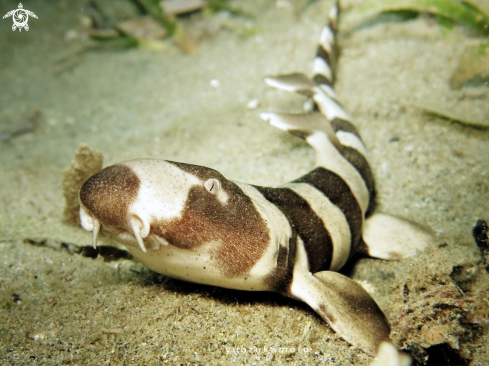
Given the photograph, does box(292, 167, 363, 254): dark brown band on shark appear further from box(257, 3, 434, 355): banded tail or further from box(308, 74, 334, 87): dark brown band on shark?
box(308, 74, 334, 87): dark brown band on shark

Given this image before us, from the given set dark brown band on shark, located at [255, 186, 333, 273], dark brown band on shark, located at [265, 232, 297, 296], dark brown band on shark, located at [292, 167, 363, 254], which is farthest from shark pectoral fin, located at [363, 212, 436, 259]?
dark brown band on shark, located at [265, 232, 297, 296]

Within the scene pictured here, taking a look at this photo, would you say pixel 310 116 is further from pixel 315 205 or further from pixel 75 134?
pixel 75 134

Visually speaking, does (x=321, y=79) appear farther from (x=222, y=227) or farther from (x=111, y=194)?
(x=111, y=194)

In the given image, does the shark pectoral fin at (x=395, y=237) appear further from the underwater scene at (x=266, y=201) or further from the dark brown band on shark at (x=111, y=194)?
the dark brown band on shark at (x=111, y=194)

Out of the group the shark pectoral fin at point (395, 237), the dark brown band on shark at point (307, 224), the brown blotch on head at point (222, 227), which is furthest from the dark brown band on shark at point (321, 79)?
the brown blotch on head at point (222, 227)

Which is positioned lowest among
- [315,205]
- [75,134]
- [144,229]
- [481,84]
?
[75,134]

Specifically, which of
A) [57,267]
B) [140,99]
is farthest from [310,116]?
[140,99]
